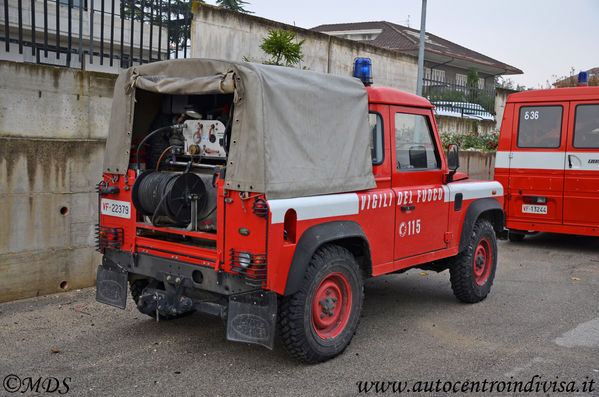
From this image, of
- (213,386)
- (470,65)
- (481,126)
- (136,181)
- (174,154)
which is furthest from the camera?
(470,65)

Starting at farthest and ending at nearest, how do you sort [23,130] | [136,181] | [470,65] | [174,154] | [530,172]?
[470,65], [530,172], [23,130], [174,154], [136,181]

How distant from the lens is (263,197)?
417cm

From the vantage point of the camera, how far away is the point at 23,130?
20.0ft

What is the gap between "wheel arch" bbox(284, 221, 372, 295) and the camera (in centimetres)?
432

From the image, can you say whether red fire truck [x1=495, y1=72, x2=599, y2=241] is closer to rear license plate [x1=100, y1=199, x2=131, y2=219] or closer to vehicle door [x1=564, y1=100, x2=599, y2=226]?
vehicle door [x1=564, y1=100, x2=599, y2=226]

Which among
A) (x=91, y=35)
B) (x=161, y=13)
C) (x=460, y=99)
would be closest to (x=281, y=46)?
(x=161, y=13)

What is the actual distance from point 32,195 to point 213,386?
315 cm

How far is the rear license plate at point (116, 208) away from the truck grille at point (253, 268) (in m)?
1.32

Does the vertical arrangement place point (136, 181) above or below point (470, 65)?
below

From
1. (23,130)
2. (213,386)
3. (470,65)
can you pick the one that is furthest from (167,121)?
(470,65)

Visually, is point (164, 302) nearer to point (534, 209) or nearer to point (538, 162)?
point (534, 209)

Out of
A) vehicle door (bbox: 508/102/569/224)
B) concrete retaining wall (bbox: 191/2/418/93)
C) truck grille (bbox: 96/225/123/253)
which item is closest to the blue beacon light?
truck grille (bbox: 96/225/123/253)

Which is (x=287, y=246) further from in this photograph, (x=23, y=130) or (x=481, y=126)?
(x=481, y=126)

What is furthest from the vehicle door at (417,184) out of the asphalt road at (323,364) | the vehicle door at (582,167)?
the vehicle door at (582,167)
